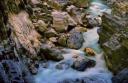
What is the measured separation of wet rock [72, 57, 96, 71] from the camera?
35.5 feet

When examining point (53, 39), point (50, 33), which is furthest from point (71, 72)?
point (50, 33)

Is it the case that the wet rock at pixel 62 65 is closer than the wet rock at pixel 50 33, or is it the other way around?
the wet rock at pixel 62 65

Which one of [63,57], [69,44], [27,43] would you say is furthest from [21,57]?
[69,44]

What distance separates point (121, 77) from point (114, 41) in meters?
2.05

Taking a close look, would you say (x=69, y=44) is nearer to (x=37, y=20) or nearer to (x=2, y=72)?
(x=37, y=20)

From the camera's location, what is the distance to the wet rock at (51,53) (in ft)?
37.5

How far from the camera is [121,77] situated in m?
9.55

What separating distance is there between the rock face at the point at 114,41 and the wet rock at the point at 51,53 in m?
1.73

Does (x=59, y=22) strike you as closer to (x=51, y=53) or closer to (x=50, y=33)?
(x=50, y=33)

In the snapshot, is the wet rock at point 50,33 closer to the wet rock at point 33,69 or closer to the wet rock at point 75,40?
the wet rock at point 75,40

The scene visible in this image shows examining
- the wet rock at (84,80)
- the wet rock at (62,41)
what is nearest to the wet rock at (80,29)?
the wet rock at (62,41)

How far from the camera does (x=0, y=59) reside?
9.02 metres

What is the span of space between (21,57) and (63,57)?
194 cm

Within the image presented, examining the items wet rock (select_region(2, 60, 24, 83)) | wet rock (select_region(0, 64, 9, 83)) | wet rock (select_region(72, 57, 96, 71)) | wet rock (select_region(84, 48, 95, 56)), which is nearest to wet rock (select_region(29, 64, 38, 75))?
wet rock (select_region(2, 60, 24, 83))
